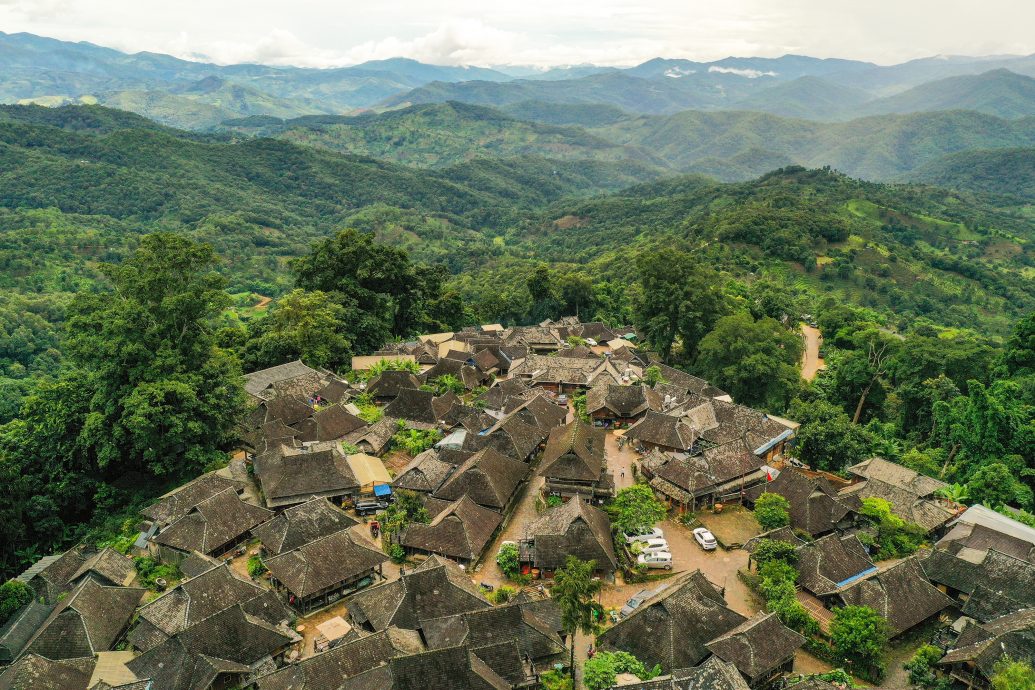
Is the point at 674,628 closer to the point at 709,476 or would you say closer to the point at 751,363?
the point at 709,476

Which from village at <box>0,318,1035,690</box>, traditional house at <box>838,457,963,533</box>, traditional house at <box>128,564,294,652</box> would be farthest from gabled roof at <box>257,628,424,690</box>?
traditional house at <box>838,457,963,533</box>

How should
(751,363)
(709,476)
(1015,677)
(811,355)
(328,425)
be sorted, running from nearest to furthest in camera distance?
1. (1015,677)
2. (709,476)
3. (328,425)
4. (751,363)
5. (811,355)

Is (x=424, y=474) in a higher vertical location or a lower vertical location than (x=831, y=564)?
higher

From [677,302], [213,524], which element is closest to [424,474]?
[213,524]

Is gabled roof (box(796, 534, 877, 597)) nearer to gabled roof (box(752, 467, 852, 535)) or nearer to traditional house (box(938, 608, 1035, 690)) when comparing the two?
gabled roof (box(752, 467, 852, 535))

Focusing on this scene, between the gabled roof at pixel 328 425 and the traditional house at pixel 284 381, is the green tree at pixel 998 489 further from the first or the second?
the traditional house at pixel 284 381

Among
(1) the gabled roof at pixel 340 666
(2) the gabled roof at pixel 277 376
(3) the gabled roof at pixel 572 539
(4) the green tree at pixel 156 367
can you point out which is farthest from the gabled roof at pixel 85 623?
(2) the gabled roof at pixel 277 376
